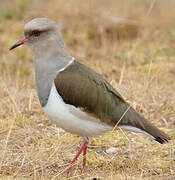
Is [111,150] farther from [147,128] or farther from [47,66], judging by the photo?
[47,66]

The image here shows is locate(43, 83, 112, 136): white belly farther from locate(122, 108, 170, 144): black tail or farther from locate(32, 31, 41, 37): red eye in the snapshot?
locate(32, 31, 41, 37): red eye

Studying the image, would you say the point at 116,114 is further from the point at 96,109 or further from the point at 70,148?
the point at 70,148

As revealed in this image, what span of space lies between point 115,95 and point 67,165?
0.89 meters

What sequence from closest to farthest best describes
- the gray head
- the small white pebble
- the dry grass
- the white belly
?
the white belly
the gray head
the dry grass
the small white pebble

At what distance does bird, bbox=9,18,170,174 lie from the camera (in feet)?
13.3

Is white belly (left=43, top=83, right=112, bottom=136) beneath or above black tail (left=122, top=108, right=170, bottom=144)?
above

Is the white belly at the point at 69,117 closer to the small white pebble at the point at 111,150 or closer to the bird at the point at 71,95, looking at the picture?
the bird at the point at 71,95

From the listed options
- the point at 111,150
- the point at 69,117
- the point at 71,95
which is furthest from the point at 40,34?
the point at 111,150

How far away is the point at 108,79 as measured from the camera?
6703 mm

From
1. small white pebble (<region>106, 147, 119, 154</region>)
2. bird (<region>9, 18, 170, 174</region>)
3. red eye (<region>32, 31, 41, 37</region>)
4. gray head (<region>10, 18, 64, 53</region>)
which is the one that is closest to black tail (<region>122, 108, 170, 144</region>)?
bird (<region>9, 18, 170, 174</region>)

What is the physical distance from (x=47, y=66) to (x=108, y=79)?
2.58 m

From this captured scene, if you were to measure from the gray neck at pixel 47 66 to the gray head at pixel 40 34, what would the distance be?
6cm

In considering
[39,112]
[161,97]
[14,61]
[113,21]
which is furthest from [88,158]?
[113,21]

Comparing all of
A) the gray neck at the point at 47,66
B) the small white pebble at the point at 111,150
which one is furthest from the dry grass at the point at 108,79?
the gray neck at the point at 47,66
